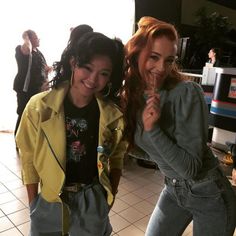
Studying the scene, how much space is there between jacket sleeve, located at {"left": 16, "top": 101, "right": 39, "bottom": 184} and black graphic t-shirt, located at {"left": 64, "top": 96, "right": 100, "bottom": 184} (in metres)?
0.13

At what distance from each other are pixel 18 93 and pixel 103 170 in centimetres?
253

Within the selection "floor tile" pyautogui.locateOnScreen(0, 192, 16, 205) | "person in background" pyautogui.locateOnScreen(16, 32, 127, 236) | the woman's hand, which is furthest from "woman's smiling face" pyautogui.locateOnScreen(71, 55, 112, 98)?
"floor tile" pyautogui.locateOnScreen(0, 192, 16, 205)

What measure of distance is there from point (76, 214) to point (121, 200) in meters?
1.39

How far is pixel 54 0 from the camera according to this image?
143 inches

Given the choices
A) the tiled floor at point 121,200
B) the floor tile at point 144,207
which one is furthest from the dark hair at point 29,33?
the floor tile at point 144,207

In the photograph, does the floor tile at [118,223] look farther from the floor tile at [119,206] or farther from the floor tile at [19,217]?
the floor tile at [19,217]

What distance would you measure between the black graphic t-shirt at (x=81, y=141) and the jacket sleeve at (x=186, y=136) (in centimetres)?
23

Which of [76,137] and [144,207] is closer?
[76,137]

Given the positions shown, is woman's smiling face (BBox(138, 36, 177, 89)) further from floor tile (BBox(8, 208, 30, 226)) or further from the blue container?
the blue container

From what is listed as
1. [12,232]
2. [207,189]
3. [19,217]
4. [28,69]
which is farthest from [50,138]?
[28,69]

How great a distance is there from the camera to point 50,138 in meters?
0.99

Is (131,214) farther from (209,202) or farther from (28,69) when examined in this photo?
(28,69)

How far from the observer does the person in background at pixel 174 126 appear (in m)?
0.92

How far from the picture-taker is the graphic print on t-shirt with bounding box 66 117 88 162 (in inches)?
41.1
